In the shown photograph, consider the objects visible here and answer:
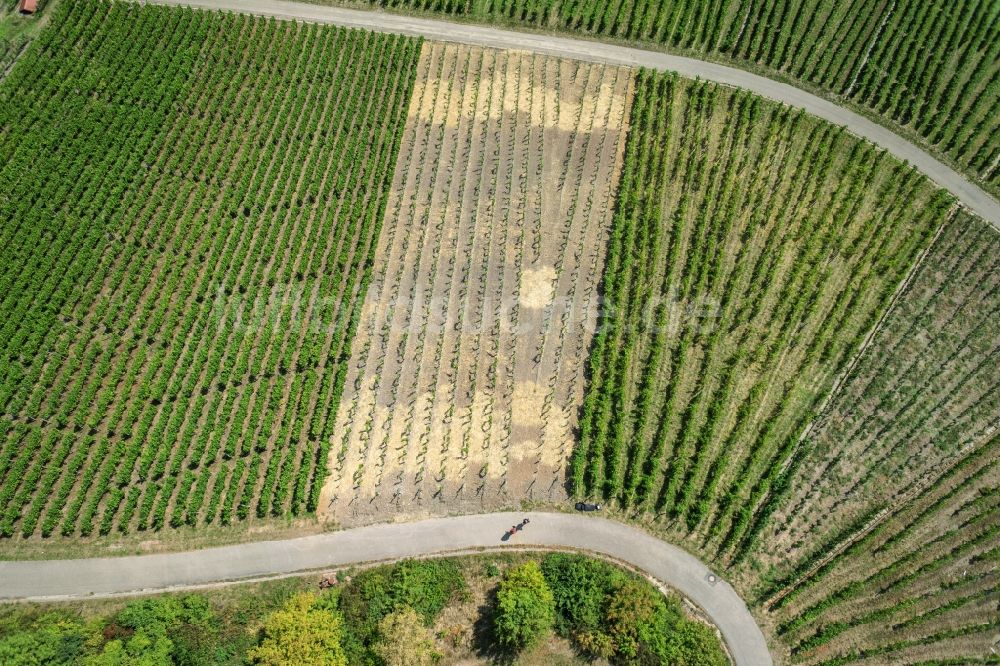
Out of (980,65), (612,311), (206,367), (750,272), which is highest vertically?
(980,65)

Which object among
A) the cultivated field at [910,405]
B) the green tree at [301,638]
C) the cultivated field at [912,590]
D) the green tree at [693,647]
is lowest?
the green tree at [301,638]

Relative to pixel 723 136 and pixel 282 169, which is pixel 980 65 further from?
pixel 282 169

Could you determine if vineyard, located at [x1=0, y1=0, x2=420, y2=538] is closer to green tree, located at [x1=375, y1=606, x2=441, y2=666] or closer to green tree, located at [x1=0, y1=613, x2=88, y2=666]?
green tree, located at [x1=0, y1=613, x2=88, y2=666]

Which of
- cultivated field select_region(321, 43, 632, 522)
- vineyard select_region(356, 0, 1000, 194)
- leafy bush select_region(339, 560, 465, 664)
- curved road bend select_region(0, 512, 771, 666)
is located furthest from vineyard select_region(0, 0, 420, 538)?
vineyard select_region(356, 0, 1000, 194)

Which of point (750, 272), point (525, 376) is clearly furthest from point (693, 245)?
point (525, 376)

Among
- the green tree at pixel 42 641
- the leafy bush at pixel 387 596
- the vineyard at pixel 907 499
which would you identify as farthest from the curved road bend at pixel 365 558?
the vineyard at pixel 907 499

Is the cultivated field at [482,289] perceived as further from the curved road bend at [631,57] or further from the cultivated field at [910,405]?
the cultivated field at [910,405]

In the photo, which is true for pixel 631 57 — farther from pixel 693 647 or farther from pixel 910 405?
pixel 693 647
